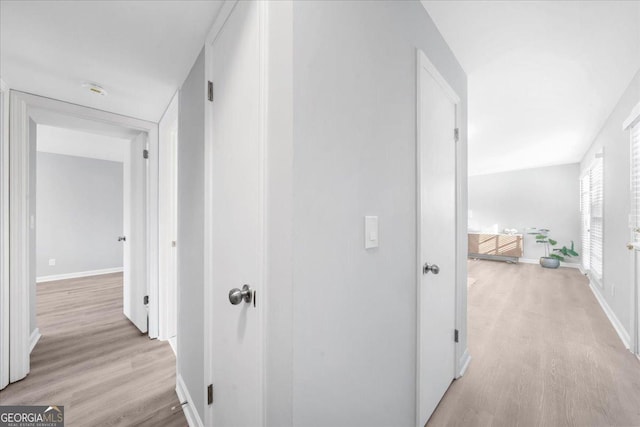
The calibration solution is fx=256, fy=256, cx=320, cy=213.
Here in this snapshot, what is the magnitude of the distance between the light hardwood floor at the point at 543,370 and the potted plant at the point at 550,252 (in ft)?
8.35

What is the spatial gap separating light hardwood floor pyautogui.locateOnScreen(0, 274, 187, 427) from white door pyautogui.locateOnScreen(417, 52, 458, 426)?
1.47m

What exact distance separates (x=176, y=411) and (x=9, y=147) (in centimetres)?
215

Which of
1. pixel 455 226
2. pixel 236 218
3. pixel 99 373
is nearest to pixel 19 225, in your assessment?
pixel 99 373

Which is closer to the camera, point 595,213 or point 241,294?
point 241,294

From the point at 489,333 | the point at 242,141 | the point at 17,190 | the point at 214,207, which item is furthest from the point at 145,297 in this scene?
the point at 489,333

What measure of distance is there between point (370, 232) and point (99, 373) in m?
2.39

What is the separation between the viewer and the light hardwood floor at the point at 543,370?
153 centimetres

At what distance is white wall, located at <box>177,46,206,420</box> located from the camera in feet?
4.56

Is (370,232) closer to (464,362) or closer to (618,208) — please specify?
(464,362)

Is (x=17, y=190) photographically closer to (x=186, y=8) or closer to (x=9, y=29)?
(x=9, y=29)

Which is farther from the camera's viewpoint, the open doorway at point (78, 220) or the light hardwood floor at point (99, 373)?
the open doorway at point (78, 220)

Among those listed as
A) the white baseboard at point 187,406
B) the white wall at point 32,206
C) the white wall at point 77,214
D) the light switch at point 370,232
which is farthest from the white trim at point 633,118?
the white wall at point 77,214

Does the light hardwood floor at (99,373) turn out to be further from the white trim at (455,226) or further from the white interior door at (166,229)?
the white trim at (455,226)

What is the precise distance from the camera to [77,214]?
15.8 feet
